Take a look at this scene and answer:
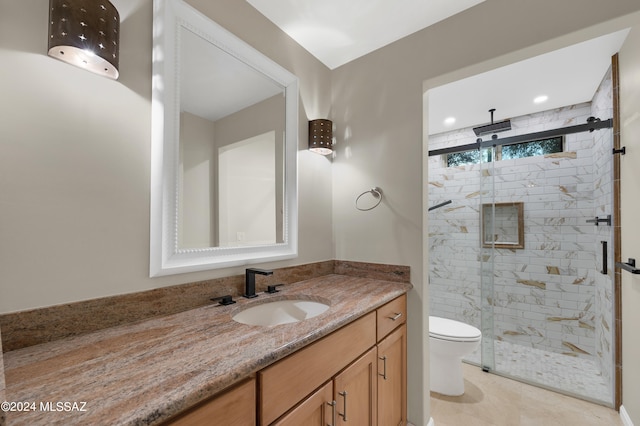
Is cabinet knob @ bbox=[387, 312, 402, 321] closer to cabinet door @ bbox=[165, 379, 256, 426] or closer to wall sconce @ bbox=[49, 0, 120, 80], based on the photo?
cabinet door @ bbox=[165, 379, 256, 426]

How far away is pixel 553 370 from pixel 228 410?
117 inches

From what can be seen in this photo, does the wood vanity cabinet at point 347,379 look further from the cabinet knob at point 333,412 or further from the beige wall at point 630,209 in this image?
the beige wall at point 630,209

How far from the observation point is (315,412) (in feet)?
3.10

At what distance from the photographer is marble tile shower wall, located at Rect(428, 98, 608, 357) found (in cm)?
255

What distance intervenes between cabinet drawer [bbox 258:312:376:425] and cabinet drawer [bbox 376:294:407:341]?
0.43 ft

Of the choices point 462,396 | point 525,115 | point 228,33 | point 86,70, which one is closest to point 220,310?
point 86,70

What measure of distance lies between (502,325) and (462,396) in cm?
118

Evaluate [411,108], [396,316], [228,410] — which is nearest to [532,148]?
[411,108]

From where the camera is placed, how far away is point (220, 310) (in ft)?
3.83

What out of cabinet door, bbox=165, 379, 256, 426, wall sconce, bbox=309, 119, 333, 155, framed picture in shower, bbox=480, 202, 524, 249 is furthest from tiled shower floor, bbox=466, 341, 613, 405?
cabinet door, bbox=165, 379, 256, 426

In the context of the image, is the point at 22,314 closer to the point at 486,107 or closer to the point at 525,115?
the point at 486,107

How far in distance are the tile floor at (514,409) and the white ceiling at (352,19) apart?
8.33ft

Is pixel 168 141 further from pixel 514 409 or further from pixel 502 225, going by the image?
pixel 502 225

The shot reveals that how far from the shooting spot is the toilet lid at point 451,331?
2.06 metres
